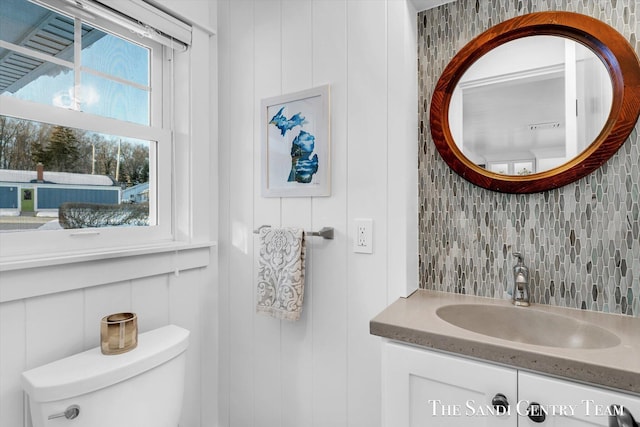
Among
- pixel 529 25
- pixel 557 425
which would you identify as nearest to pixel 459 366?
pixel 557 425

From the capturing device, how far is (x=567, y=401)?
2.31ft

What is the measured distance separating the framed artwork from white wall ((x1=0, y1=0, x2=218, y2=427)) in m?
0.33

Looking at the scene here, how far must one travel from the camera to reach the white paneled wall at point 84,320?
102 centimetres

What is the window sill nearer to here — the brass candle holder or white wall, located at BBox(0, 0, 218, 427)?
white wall, located at BBox(0, 0, 218, 427)

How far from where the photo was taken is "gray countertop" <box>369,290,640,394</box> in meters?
0.67

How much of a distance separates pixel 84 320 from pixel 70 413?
335 mm

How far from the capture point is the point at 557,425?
0.72 meters

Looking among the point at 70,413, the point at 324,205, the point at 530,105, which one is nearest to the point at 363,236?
the point at 324,205

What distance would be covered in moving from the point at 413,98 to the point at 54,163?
1.30 meters

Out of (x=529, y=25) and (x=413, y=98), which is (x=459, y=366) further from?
(x=529, y=25)

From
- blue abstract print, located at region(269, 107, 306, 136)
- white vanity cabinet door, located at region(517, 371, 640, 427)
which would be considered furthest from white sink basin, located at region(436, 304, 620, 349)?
blue abstract print, located at region(269, 107, 306, 136)

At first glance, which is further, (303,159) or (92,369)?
(303,159)

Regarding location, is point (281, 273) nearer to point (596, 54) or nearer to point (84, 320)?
point (84, 320)

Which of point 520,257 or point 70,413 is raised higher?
point 520,257
